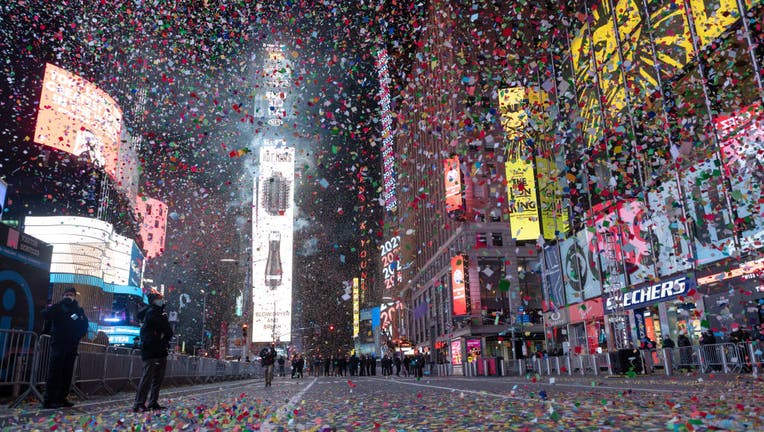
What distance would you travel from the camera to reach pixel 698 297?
23.5 metres

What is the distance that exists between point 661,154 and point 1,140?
2238 inches

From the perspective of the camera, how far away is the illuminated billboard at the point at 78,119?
50531 millimetres

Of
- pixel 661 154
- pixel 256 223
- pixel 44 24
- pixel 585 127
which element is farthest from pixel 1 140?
pixel 256 223

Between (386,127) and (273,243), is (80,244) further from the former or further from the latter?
(273,243)

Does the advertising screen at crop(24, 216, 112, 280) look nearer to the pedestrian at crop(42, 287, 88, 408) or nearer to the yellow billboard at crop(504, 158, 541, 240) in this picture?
the yellow billboard at crop(504, 158, 541, 240)

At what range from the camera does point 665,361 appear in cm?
1898

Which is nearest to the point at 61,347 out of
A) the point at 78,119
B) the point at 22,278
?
the point at 22,278

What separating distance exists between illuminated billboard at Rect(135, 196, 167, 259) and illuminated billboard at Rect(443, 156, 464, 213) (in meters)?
56.8

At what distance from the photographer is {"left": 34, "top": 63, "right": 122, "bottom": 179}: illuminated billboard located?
166ft

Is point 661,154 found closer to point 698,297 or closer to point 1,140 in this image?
point 698,297

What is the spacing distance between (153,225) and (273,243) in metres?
72.5

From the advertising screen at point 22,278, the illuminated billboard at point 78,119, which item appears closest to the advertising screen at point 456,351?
the illuminated billboard at point 78,119

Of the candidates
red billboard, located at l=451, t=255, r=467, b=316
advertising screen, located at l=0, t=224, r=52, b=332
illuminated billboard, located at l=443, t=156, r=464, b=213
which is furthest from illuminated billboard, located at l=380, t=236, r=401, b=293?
advertising screen, located at l=0, t=224, r=52, b=332

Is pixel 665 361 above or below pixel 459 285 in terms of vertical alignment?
below
